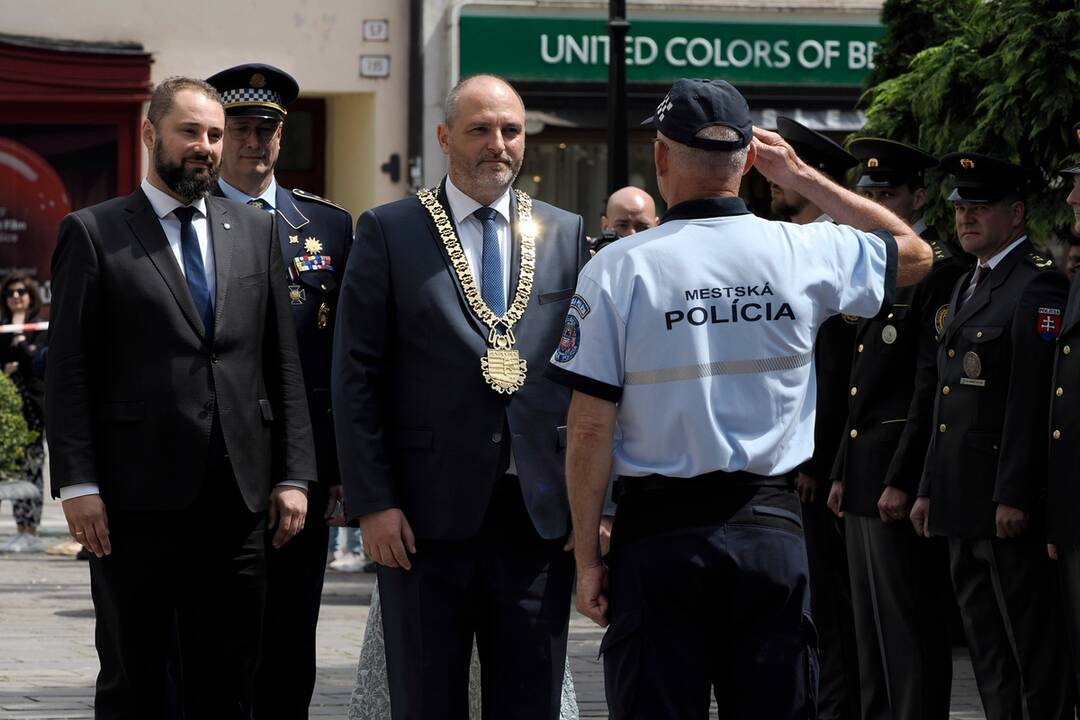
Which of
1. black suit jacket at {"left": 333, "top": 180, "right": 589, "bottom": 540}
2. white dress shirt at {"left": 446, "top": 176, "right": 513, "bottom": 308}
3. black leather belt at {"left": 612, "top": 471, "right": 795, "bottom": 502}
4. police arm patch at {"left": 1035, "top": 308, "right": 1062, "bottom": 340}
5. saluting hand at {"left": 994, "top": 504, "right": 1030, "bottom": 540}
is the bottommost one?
saluting hand at {"left": 994, "top": 504, "right": 1030, "bottom": 540}

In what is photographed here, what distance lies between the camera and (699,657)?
4473mm

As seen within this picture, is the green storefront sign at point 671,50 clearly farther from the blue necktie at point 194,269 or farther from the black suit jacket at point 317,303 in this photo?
the blue necktie at point 194,269

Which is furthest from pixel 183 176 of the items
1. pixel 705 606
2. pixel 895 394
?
pixel 895 394

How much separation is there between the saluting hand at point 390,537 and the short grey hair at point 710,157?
3.92 feet

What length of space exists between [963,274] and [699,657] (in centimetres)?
303

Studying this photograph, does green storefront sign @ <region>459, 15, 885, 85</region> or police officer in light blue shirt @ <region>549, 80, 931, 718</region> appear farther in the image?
green storefront sign @ <region>459, 15, 885, 85</region>

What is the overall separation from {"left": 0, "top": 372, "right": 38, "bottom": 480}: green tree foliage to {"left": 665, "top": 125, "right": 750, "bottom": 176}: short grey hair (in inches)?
359

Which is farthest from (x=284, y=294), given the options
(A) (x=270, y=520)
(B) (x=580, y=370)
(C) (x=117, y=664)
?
(B) (x=580, y=370)

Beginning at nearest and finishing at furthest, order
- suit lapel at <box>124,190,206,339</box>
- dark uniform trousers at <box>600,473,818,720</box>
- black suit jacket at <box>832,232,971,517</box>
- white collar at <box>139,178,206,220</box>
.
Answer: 1. dark uniform trousers at <box>600,473,818,720</box>
2. suit lapel at <box>124,190,206,339</box>
3. white collar at <box>139,178,206,220</box>
4. black suit jacket at <box>832,232,971,517</box>

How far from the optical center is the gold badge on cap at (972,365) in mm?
6645

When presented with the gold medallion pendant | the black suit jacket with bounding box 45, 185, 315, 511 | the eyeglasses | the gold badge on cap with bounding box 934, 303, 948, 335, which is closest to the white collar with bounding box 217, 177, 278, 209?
the eyeglasses

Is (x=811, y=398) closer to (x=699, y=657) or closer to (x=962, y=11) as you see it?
(x=699, y=657)

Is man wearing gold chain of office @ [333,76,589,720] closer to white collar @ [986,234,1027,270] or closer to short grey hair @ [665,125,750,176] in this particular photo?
short grey hair @ [665,125,750,176]

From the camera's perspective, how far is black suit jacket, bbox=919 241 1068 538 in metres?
6.38
